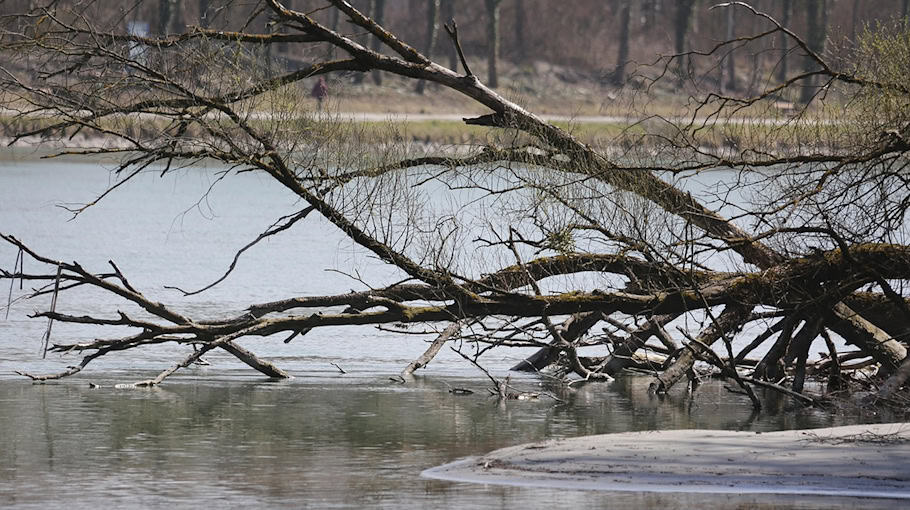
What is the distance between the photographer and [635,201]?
15734 mm

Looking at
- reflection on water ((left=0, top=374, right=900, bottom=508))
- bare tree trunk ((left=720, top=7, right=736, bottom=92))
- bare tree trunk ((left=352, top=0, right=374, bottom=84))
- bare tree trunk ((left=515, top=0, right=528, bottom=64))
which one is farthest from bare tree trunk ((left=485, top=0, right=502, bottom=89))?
reflection on water ((left=0, top=374, right=900, bottom=508))

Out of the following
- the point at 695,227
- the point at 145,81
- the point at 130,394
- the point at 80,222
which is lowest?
the point at 130,394

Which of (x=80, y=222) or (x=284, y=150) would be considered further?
(x=80, y=222)

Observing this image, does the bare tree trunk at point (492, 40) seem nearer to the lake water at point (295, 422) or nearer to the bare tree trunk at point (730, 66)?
the bare tree trunk at point (730, 66)

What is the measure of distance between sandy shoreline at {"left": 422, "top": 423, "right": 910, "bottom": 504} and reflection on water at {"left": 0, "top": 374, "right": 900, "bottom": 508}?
12.5 inches

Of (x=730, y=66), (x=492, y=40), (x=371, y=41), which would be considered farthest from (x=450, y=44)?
(x=730, y=66)

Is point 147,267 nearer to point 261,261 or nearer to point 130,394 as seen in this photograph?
point 261,261

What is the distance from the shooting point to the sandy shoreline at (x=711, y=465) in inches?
449

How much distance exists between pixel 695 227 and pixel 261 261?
16.8m

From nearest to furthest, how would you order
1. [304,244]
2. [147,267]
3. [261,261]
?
[147,267], [261,261], [304,244]

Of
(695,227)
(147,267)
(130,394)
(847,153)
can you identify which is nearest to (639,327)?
(695,227)

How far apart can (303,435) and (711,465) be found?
11.4ft

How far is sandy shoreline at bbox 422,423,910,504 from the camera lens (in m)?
11.4

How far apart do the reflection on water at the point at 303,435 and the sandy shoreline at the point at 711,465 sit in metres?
0.32
